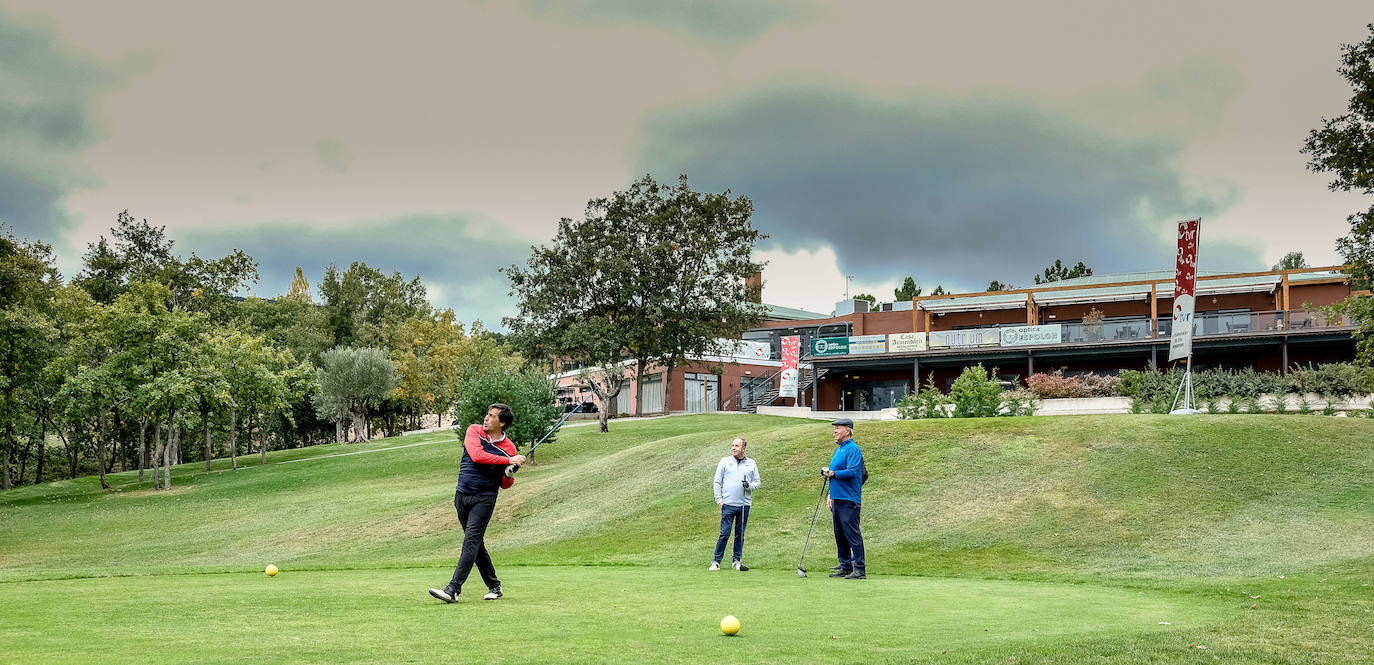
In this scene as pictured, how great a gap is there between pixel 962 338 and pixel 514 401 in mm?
27243

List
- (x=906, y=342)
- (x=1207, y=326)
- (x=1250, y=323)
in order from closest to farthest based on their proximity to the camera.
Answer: (x=1250, y=323) < (x=1207, y=326) < (x=906, y=342)

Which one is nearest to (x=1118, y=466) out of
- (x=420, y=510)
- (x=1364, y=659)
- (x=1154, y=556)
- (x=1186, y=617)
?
(x=1154, y=556)

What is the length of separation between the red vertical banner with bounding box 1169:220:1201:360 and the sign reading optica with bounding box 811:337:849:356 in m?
28.9

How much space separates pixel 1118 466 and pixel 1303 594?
1013cm

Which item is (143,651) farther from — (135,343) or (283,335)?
(283,335)

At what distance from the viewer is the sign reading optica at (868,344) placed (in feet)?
184

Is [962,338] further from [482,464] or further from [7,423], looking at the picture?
[7,423]

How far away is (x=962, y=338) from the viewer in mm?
54969

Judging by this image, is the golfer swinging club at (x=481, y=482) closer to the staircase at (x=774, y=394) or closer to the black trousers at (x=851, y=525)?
the black trousers at (x=851, y=525)

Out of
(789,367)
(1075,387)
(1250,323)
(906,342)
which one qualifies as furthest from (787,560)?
(1250,323)

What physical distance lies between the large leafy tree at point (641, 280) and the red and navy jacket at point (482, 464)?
1591 inches

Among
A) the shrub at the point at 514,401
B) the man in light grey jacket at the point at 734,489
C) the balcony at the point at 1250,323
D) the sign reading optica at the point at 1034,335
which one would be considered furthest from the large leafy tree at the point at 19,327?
the balcony at the point at 1250,323

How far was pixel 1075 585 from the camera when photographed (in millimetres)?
14852

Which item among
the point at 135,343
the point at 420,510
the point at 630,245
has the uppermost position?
the point at 630,245
